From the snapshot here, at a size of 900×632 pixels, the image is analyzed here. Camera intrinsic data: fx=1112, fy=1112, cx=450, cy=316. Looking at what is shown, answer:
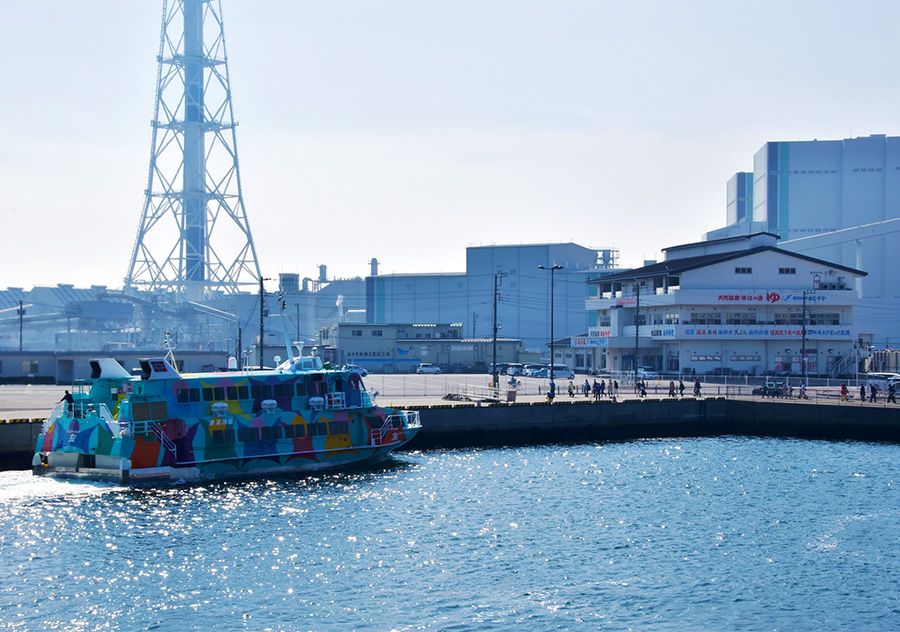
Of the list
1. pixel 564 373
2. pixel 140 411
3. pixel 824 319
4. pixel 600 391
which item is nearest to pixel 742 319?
pixel 824 319

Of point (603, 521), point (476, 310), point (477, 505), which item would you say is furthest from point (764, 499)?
point (476, 310)

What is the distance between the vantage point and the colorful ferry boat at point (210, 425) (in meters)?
53.8

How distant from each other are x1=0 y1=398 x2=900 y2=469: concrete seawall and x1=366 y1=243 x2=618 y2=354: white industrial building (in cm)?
9504

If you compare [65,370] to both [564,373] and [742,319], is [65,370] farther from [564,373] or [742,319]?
[742,319]

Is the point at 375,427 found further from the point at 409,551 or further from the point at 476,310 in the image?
the point at 476,310

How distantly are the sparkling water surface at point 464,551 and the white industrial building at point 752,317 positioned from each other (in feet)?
151

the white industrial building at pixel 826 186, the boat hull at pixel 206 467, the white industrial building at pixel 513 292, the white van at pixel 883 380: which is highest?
the white industrial building at pixel 826 186

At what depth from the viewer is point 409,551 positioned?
4112cm

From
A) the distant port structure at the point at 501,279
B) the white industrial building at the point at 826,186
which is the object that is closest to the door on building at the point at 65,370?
the distant port structure at the point at 501,279

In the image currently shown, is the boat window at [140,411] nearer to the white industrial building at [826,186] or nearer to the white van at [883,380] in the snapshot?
the white van at [883,380]

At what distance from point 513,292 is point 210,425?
128685 mm

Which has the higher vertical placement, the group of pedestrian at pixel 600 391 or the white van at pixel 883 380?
the white van at pixel 883 380

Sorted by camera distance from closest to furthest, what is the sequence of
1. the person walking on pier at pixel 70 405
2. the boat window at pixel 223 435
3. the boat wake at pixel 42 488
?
the boat wake at pixel 42 488
the person walking on pier at pixel 70 405
the boat window at pixel 223 435

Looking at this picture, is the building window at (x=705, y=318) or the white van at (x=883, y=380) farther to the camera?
the building window at (x=705, y=318)
